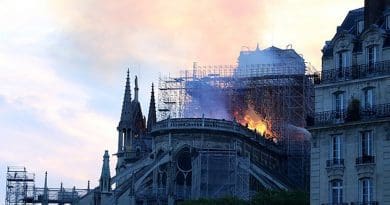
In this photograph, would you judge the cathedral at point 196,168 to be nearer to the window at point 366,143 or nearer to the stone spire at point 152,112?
the stone spire at point 152,112

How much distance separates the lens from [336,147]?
55.7 m

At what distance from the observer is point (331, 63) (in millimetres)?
57500

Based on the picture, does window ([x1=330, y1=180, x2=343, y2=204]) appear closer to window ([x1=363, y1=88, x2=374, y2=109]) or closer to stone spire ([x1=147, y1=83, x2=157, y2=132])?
window ([x1=363, y1=88, x2=374, y2=109])

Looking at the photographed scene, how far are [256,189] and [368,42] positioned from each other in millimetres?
40666

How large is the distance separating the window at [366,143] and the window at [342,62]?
13.0 feet

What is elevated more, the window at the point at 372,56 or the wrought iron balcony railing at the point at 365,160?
the window at the point at 372,56

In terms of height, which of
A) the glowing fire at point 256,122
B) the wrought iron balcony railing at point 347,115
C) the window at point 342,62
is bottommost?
the wrought iron balcony railing at point 347,115

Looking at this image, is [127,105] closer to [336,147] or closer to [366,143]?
[336,147]

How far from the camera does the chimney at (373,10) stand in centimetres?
5756

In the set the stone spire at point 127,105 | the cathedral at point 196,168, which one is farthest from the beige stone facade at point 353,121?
the stone spire at point 127,105

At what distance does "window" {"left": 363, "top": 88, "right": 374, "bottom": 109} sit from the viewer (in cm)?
5481

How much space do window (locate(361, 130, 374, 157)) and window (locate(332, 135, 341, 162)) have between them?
1538 mm

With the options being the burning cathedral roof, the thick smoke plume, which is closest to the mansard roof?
the burning cathedral roof

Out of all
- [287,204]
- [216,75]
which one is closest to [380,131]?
[287,204]
